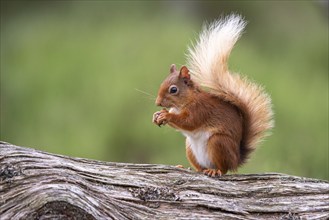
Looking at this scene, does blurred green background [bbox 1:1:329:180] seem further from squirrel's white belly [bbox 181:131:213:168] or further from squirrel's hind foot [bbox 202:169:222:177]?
squirrel's hind foot [bbox 202:169:222:177]

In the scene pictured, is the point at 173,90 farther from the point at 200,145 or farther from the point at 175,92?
the point at 200,145

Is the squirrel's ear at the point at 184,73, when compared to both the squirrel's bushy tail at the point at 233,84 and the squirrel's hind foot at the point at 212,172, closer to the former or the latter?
the squirrel's bushy tail at the point at 233,84

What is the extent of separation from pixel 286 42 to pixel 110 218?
243 inches

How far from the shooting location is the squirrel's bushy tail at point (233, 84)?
3061mm

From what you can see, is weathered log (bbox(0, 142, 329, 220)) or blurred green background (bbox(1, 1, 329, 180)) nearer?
weathered log (bbox(0, 142, 329, 220))

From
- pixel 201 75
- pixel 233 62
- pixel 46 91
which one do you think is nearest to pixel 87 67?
pixel 46 91

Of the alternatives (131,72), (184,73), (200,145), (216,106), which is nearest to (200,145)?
(200,145)

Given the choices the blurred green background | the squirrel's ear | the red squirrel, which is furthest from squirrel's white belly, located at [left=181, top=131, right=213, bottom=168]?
the blurred green background

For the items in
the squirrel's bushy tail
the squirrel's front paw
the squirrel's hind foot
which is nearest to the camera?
the squirrel's hind foot

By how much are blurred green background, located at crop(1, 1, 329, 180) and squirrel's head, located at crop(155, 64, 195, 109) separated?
2.08 m

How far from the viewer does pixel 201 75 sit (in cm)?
314

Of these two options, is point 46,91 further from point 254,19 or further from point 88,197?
point 88,197

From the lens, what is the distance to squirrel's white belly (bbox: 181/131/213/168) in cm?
297

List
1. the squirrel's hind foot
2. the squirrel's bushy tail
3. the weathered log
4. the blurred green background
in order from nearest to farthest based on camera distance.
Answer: the weathered log, the squirrel's hind foot, the squirrel's bushy tail, the blurred green background
